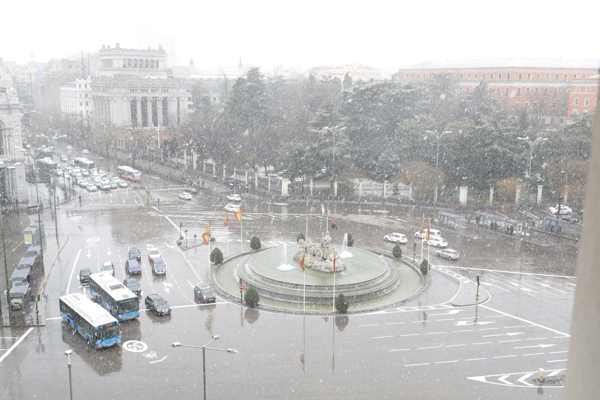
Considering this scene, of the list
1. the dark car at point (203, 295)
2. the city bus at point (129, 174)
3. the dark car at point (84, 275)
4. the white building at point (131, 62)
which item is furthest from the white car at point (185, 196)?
the white building at point (131, 62)

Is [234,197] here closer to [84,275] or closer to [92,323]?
[84,275]

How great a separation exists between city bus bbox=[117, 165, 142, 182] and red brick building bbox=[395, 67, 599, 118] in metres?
47.2

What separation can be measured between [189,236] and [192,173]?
29.0 m

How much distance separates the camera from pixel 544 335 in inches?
998

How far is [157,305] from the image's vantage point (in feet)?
90.1

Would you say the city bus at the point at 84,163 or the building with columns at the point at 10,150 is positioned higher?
the building with columns at the point at 10,150

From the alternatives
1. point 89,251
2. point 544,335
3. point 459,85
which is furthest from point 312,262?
point 459,85

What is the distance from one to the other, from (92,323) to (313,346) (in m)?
9.06

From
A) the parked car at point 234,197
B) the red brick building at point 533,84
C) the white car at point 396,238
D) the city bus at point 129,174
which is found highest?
the red brick building at point 533,84

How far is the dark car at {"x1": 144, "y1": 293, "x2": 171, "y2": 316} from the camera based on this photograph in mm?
27328

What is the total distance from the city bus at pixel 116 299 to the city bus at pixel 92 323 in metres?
1.44

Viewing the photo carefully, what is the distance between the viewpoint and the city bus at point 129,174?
66.2m

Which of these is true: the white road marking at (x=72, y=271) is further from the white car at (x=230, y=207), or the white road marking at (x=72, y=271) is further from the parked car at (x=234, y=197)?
the parked car at (x=234, y=197)

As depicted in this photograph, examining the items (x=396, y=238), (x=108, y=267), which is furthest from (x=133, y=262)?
(x=396, y=238)
